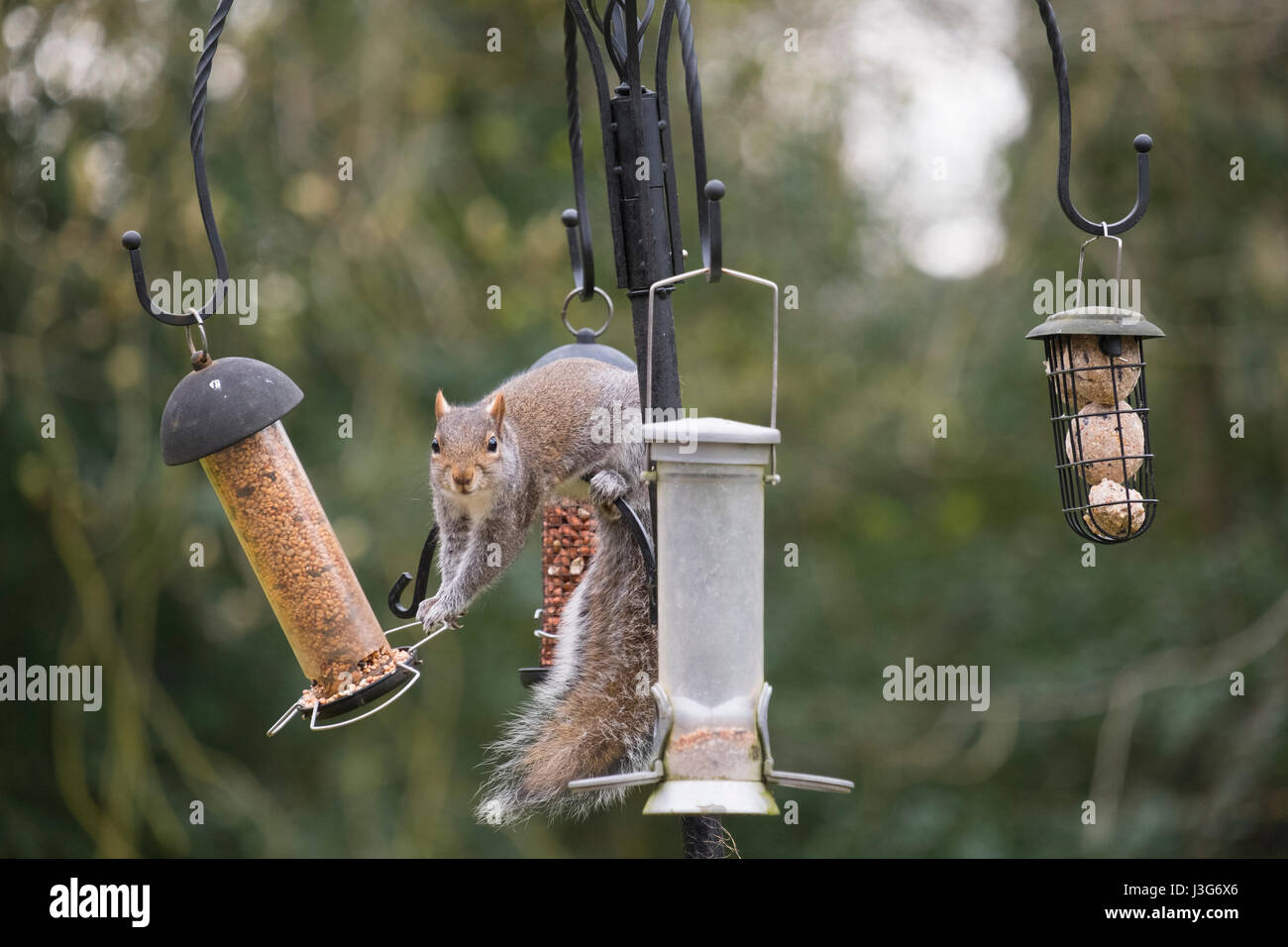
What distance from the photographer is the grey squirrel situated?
216 cm

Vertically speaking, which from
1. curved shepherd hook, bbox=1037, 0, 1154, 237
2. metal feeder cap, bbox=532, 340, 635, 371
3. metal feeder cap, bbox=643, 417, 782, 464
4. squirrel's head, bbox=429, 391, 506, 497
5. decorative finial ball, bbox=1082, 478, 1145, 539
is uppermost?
curved shepherd hook, bbox=1037, 0, 1154, 237

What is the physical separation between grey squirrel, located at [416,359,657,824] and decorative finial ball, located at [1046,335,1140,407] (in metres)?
0.73

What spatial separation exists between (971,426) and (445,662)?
6.72 ft

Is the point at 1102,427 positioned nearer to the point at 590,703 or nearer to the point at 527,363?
the point at 590,703

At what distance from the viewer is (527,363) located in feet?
15.0

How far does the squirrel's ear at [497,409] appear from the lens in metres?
2.35

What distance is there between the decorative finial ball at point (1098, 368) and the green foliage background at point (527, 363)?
2.19 metres

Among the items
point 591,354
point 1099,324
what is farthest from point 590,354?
point 1099,324

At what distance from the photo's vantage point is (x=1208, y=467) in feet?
17.2

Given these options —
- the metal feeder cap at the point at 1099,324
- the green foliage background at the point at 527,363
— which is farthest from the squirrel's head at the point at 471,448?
the green foliage background at the point at 527,363

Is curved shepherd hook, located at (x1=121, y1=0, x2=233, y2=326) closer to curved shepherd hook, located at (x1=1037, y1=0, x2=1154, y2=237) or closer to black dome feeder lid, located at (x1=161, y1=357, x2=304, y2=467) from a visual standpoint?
black dome feeder lid, located at (x1=161, y1=357, x2=304, y2=467)

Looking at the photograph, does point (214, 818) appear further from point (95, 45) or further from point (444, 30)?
point (444, 30)

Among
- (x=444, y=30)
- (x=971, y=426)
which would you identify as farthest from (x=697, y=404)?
(x=444, y=30)

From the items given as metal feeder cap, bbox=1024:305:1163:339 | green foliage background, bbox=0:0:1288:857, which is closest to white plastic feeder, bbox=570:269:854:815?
metal feeder cap, bbox=1024:305:1163:339
